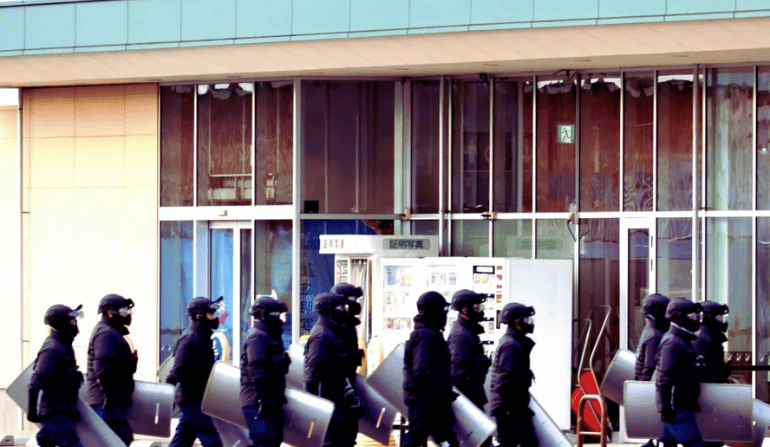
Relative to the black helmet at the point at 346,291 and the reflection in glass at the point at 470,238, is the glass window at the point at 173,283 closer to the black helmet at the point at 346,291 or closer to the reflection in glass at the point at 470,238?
the reflection in glass at the point at 470,238

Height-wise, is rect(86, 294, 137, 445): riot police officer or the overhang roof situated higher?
the overhang roof

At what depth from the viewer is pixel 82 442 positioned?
42.3 feet

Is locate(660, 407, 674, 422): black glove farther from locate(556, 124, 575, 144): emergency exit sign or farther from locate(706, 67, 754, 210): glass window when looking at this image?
locate(556, 124, 575, 144): emergency exit sign

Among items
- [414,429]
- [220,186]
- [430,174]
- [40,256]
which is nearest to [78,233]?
[40,256]

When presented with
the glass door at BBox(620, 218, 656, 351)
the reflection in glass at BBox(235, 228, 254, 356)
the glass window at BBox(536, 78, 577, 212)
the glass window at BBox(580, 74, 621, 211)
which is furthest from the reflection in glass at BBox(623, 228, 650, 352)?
the reflection in glass at BBox(235, 228, 254, 356)

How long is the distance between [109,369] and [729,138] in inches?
341

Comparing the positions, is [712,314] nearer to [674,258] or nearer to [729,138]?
[674,258]

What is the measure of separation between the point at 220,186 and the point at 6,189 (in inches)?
138

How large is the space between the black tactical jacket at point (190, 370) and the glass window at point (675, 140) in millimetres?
7131

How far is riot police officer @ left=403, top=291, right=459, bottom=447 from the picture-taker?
12.9 m

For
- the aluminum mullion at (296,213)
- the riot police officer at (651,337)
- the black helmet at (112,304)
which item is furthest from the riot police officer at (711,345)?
the aluminum mullion at (296,213)

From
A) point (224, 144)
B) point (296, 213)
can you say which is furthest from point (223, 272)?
point (224, 144)

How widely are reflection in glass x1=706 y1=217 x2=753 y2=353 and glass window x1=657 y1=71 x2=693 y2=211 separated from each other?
1.79ft

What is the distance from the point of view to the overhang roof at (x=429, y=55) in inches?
651
